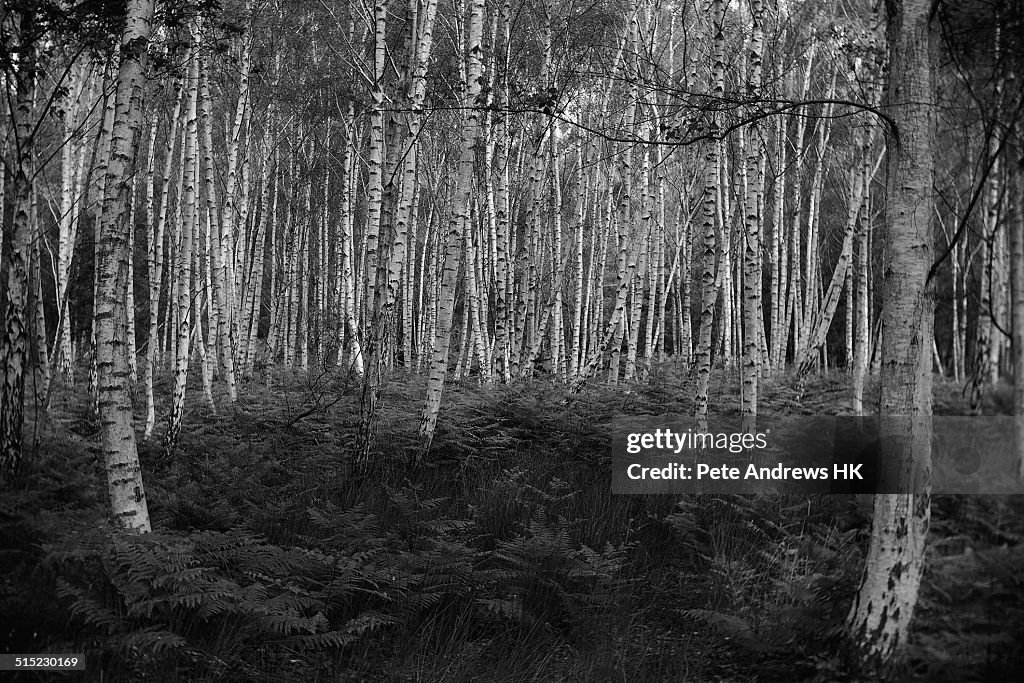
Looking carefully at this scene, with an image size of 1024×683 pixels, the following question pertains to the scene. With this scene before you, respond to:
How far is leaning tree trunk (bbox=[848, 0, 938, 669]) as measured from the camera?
3445mm

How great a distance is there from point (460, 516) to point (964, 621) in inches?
162

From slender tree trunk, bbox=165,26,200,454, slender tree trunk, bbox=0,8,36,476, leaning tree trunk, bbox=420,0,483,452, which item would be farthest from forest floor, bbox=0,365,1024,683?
slender tree trunk, bbox=165,26,200,454

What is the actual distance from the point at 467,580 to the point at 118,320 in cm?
287

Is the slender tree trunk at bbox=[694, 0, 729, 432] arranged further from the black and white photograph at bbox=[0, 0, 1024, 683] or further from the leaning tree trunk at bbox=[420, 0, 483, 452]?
the leaning tree trunk at bbox=[420, 0, 483, 452]

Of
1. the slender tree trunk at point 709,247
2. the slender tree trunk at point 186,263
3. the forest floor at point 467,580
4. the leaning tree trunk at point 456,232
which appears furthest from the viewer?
the slender tree trunk at point 186,263

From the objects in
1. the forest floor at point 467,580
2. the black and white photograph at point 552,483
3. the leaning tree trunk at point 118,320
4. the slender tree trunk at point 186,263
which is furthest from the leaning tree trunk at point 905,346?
the slender tree trunk at point 186,263

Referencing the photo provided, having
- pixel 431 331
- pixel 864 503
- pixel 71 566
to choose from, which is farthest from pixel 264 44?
pixel 864 503

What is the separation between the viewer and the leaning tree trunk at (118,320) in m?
4.85

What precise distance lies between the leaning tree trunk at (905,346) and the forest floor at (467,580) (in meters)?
0.13

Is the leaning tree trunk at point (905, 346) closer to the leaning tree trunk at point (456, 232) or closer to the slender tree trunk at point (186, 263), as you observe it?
the leaning tree trunk at point (456, 232)

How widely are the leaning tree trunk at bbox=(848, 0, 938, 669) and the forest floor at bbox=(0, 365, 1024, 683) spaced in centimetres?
13

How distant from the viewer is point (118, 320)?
195 inches

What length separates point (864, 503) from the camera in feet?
14.5

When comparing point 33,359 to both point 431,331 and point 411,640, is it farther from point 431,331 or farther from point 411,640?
point 431,331
